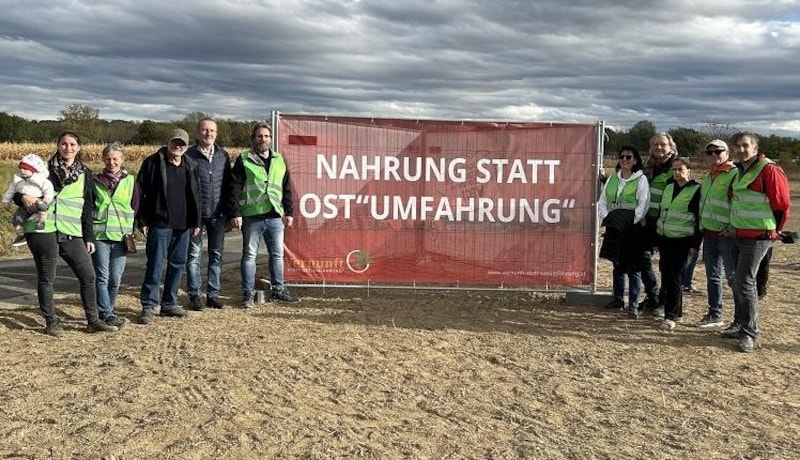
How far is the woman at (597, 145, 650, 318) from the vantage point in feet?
23.5

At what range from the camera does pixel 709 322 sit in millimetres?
7012

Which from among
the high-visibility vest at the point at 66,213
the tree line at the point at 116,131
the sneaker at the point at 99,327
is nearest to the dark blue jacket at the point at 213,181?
the high-visibility vest at the point at 66,213

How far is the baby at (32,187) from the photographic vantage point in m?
5.66

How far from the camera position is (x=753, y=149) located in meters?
6.14

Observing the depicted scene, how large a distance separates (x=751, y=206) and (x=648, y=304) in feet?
6.18

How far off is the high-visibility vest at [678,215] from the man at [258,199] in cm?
410

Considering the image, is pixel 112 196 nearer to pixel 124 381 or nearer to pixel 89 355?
pixel 89 355

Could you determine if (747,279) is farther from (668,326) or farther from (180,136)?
(180,136)

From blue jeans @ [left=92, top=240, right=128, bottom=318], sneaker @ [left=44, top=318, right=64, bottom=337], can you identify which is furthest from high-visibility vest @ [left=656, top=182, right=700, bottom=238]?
sneaker @ [left=44, top=318, right=64, bottom=337]

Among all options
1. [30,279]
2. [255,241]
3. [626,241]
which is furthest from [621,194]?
[30,279]

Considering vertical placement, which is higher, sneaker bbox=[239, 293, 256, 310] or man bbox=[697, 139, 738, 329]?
man bbox=[697, 139, 738, 329]

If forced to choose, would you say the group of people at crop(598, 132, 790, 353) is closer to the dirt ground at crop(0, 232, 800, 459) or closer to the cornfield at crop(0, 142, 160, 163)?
the dirt ground at crop(0, 232, 800, 459)

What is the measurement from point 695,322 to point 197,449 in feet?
18.3

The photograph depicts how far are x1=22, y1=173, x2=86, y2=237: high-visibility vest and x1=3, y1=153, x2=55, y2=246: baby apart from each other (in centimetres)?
5
